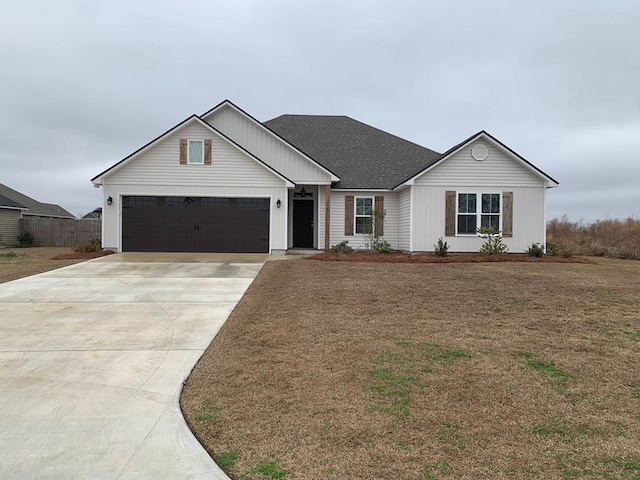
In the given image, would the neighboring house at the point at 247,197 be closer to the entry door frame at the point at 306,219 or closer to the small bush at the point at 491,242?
the small bush at the point at 491,242

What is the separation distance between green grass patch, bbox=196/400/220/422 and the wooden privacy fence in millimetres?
24916

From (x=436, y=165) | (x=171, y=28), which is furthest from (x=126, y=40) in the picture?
(x=436, y=165)

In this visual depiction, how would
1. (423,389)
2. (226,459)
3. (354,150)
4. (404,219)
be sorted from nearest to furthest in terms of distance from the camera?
(226,459) → (423,389) → (404,219) → (354,150)

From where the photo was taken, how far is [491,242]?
671 inches

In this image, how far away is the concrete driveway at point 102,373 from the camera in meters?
3.20

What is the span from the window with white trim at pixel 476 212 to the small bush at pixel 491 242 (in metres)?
0.39

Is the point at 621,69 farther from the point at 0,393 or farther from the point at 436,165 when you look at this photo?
the point at 0,393

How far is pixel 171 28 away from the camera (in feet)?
55.5

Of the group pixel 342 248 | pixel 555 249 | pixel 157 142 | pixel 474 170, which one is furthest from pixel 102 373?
pixel 555 249

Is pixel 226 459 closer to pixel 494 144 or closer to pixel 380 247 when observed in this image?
pixel 380 247

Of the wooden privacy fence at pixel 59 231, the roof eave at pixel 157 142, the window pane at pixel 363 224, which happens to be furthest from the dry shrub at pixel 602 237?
the wooden privacy fence at pixel 59 231

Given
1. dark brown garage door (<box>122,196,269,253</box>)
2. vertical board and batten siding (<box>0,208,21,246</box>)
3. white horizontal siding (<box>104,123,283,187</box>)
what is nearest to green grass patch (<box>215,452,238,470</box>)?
dark brown garage door (<box>122,196,269,253</box>)

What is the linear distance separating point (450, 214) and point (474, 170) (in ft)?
6.38

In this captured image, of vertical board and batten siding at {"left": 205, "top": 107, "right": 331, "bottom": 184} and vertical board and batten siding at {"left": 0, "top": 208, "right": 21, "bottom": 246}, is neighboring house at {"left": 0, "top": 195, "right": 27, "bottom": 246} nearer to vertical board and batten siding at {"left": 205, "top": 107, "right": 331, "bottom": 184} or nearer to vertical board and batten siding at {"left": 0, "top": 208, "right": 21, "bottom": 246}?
vertical board and batten siding at {"left": 0, "top": 208, "right": 21, "bottom": 246}
